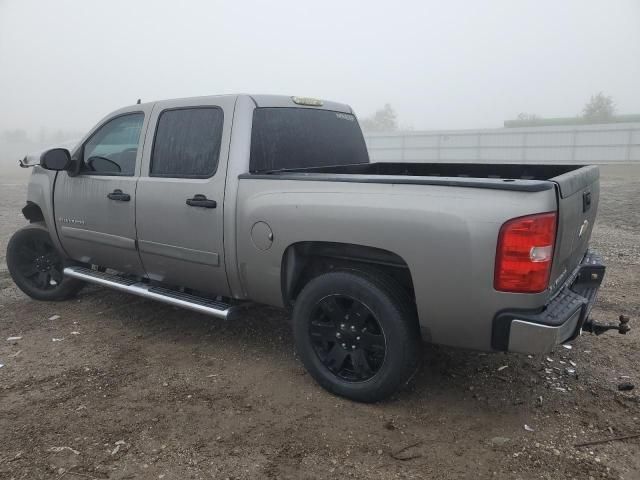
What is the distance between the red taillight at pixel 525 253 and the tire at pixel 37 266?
421 centimetres

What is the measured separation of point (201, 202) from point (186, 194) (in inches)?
7.7

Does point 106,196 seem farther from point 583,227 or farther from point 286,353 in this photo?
point 583,227

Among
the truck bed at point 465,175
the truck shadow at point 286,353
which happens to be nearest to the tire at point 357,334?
the truck shadow at point 286,353

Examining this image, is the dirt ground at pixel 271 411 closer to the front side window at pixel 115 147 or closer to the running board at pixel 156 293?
the running board at pixel 156 293

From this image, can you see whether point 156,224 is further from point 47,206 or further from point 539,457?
point 539,457

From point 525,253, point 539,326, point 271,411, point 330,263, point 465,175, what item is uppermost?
point 465,175

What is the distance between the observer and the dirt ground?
250cm

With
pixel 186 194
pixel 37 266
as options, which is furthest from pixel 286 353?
pixel 37 266

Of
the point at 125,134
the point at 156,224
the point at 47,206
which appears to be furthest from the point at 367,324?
the point at 47,206

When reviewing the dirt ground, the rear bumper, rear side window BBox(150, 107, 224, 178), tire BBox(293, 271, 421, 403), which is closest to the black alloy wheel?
tire BBox(293, 271, 421, 403)

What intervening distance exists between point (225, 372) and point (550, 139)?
121ft

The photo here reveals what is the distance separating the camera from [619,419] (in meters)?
2.86

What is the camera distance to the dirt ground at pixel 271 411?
2.50 meters

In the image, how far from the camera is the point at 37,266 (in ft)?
16.8
